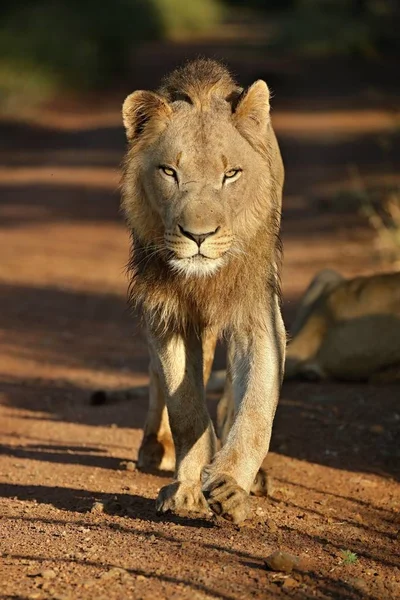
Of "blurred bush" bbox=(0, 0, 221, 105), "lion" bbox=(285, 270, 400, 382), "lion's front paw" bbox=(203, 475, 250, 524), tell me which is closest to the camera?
"lion's front paw" bbox=(203, 475, 250, 524)

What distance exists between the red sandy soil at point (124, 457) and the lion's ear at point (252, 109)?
878mm

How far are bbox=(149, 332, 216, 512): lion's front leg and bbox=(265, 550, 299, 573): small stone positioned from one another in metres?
0.78

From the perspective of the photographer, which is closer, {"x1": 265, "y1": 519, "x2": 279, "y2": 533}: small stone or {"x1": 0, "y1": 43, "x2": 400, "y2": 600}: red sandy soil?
{"x1": 0, "y1": 43, "x2": 400, "y2": 600}: red sandy soil

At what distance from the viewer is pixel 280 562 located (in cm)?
443

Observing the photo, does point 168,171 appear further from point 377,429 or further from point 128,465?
point 377,429

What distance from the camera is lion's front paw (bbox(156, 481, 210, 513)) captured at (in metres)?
5.17

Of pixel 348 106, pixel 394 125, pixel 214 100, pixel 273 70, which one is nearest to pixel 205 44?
pixel 273 70

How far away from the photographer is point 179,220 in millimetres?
4969

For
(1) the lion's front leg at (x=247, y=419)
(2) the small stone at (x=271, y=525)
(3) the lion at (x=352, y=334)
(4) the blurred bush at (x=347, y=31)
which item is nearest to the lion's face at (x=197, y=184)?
(1) the lion's front leg at (x=247, y=419)

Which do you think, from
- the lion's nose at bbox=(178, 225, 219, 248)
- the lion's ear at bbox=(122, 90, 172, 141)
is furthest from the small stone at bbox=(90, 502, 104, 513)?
the lion's ear at bbox=(122, 90, 172, 141)

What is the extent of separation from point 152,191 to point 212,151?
0.29m

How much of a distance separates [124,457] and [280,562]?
2.51 metres

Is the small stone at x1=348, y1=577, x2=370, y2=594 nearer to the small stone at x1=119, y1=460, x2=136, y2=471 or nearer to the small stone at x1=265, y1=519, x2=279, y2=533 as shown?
the small stone at x1=265, y1=519, x2=279, y2=533

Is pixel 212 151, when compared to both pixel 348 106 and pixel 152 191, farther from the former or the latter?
pixel 348 106
